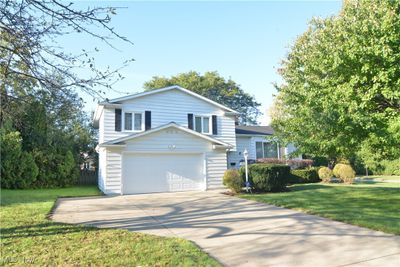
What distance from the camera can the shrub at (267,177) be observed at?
47.3 feet

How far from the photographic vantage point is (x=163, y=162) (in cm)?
1608

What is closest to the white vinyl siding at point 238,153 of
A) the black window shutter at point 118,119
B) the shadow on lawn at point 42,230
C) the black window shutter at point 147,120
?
the black window shutter at point 147,120

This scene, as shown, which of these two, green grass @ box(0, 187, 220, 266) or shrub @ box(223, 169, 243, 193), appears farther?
shrub @ box(223, 169, 243, 193)

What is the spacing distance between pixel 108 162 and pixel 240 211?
8054mm

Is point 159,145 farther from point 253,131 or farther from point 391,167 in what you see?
point 391,167

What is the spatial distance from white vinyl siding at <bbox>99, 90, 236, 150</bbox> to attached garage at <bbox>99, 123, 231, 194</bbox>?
1.38 m

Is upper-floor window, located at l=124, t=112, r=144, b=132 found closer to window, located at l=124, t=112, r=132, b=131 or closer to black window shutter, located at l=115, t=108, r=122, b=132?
window, located at l=124, t=112, r=132, b=131

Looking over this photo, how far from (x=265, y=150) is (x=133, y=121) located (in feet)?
37.0

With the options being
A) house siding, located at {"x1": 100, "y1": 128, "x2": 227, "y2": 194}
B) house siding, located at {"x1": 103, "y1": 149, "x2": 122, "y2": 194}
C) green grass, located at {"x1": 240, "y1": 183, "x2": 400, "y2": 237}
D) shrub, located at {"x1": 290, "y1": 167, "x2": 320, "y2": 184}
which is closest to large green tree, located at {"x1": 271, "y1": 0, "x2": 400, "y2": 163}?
green grass, located at {"x1": 240, "y1": 183, "x2": 400, "y2": 237}

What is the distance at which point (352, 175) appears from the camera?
62.5ft

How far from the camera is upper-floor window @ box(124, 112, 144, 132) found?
1656cm

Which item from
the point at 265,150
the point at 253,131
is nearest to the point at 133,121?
the point at 253,131

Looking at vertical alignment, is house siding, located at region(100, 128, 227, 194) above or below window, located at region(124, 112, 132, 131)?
below

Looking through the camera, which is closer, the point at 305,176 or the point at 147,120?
the point at 147,120
